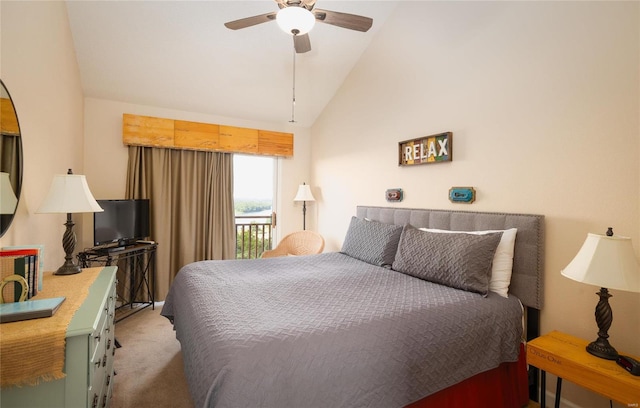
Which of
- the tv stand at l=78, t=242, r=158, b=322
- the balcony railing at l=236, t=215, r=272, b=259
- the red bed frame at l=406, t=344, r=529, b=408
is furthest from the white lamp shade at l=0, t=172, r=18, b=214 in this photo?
the balcony railing at l=236, t=215, r=272, b=259

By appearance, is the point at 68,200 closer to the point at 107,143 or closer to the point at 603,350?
the point at 107,143

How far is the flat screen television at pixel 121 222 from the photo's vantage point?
3.04 m

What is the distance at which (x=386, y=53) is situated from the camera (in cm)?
332

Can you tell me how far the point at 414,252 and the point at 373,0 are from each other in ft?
8.56

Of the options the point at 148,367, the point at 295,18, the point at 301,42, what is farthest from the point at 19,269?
the point at 301,42

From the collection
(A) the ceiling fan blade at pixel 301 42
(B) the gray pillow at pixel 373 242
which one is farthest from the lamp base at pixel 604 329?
(A) the ceiling fan blade at pixel 301 42

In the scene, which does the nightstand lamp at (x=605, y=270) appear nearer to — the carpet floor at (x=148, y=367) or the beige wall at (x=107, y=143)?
the carpet floor at (x=148, y=367)

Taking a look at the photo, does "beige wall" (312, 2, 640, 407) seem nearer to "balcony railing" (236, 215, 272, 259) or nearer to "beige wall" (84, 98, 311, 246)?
"balcony railing" (236, 215, 272, 259)

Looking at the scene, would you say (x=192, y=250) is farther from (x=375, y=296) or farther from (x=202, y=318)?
A: (x=375, y=296)

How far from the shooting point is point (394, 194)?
3.18 m

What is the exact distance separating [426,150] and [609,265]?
1669 millimetres

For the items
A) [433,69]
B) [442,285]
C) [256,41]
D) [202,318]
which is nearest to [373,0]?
[433,69]

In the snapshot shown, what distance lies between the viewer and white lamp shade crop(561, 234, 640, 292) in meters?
1.34

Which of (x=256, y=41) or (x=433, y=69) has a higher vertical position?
(x=256, y=41)
